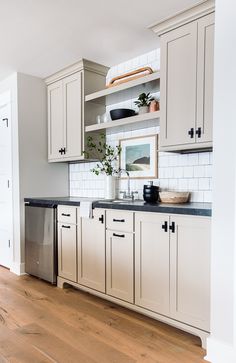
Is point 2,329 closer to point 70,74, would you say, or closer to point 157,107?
point 157,107

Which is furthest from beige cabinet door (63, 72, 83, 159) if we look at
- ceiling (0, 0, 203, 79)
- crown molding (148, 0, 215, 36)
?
crown molding (148, 0, 215, 36)

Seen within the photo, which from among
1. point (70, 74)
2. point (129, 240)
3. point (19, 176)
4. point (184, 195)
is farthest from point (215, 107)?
point (19, 176)

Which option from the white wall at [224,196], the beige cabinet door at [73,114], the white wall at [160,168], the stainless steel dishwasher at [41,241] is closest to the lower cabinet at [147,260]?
the white wall at [224,196]

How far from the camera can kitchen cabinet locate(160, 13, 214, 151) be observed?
244 cm

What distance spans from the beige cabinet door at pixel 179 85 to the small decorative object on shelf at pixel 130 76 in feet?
1.15

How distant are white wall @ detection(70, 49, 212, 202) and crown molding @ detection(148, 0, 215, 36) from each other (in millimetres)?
503

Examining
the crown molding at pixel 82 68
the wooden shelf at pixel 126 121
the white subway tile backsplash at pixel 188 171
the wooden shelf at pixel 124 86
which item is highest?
the crown molding at pixel 82 68

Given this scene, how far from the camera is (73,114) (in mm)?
3758

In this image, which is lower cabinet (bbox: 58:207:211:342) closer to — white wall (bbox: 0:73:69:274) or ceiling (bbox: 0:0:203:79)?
white wall (bbox: 0:73:69:274)

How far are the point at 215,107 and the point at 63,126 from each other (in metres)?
2.33

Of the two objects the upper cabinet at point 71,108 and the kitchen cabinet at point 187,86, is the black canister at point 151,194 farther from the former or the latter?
the upper cabinet at point 71,108

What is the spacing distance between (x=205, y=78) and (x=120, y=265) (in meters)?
1.74

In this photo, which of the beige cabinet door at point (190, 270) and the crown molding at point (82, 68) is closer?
the beige cabinet door at point (190, 270)

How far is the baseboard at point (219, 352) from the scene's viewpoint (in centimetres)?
193
